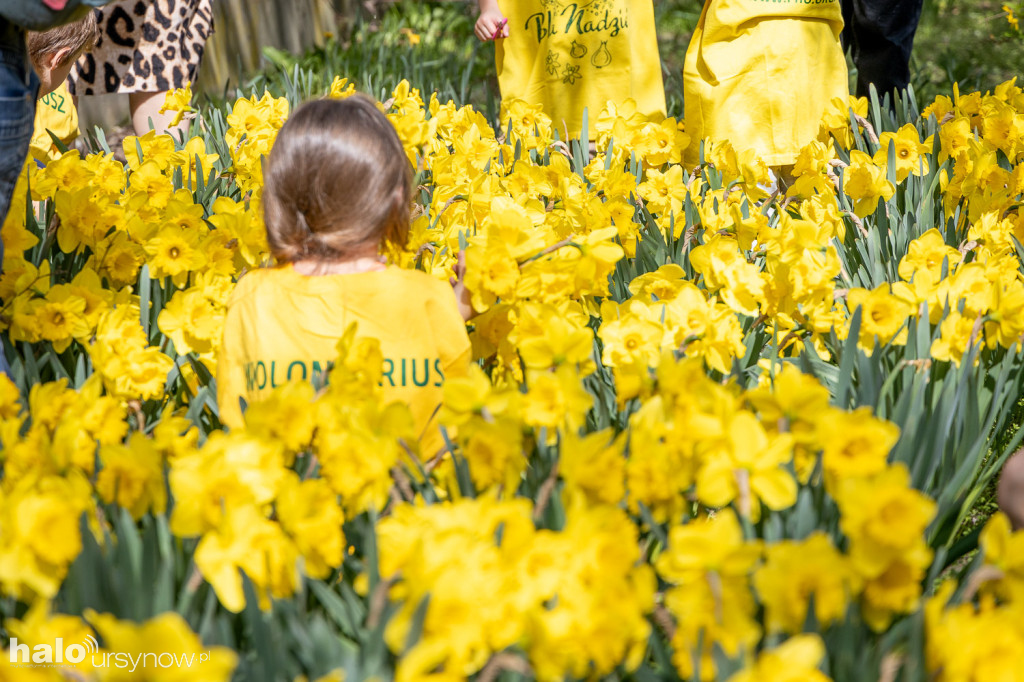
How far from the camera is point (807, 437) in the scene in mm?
1098

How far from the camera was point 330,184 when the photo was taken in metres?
1.52

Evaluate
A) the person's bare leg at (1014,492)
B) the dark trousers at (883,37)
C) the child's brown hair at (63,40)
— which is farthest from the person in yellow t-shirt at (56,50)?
the dark trousers at (883,37)

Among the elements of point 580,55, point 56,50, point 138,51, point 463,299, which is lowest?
point 463,299

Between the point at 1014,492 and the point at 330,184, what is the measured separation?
1083mm

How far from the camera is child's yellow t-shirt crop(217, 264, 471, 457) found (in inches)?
56.9

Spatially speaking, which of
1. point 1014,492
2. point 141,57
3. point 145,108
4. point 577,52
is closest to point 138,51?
point 141,57

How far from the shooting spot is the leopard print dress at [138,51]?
338 cm

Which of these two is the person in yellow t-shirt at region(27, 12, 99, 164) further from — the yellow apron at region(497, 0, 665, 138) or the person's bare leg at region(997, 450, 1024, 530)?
the person's bare leg at region(997, 450, 1024, 530)

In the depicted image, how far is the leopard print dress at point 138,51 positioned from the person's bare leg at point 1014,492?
9.88 feet

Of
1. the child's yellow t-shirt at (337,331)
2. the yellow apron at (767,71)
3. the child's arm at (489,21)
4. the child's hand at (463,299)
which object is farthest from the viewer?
the child's arm at (489,21)

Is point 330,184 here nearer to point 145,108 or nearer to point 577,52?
point 577,52

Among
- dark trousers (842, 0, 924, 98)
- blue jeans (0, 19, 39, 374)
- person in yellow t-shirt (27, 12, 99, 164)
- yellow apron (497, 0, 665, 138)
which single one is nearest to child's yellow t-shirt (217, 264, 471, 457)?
blue jeans (0, 19, 39, 374)

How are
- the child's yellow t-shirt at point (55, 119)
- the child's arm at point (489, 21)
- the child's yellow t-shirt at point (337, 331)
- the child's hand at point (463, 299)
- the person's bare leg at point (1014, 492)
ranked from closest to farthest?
1. the person's bare leg at point (1014, 492)
2. the child's yellow t-shirt at point (337, 331)
3. the child's hand at point (463, 299)
4. the child's yellow t-shirt at point (55, 119)
5. the child's arm at point (489, 21)

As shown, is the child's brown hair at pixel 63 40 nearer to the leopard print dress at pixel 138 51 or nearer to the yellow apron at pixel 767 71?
the leopard print dress at pixel 138 51
